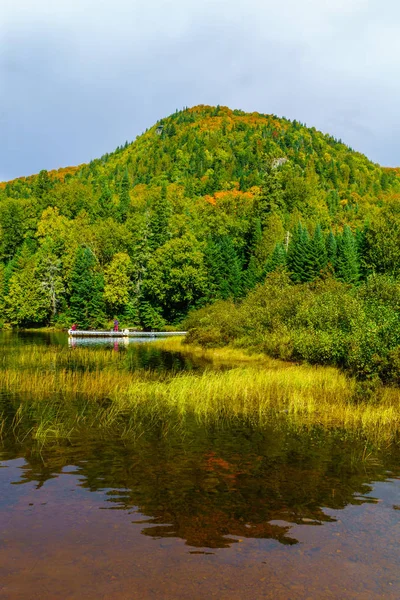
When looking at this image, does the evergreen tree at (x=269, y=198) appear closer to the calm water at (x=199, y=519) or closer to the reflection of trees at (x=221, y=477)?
the reflection of trees at (x=221, y=477)

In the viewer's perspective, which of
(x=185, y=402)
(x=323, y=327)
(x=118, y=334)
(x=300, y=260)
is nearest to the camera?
(x=185, y=402)

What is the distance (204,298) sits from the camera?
66.3 metres

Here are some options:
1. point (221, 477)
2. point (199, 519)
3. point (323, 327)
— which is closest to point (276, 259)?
point (323, 327)

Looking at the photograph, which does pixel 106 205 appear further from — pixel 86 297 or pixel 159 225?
pixel 86 297

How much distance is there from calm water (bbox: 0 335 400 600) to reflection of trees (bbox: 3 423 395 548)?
0.12ft

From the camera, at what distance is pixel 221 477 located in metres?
10.7

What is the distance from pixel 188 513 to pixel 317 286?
33978 millimetres

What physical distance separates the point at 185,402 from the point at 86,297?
56.0 m

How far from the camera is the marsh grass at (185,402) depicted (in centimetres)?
1467

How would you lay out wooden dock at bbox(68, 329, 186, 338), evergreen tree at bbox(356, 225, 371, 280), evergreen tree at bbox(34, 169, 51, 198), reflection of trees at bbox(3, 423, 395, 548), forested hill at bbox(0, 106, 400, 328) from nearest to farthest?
1. reflection of trees at bbox(3, 423, 395, 548)
2. wooden dock at bbox(68, 329, 186, 338)
3. forested hill at bbox(0, 106, 400, 328)
4. evergreen tree at bbox(356, 225, 371, 280)
5. evergreen tree at bbox(34, 169, 51, 198)

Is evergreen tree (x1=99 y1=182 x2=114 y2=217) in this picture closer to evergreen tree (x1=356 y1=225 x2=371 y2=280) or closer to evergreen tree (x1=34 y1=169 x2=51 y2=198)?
evergreen tree (x1=34 y1=169 x2=51 y2=198)

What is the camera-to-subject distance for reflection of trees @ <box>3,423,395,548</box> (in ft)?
28.1

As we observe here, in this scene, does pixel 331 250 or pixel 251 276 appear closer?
pixel 251 276

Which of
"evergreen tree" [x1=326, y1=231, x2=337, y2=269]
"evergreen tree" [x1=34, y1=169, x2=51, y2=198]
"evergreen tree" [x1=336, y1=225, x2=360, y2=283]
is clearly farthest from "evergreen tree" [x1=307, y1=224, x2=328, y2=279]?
"evergreen tree" [x1=34, y1=169, x2=51, y2=198]
